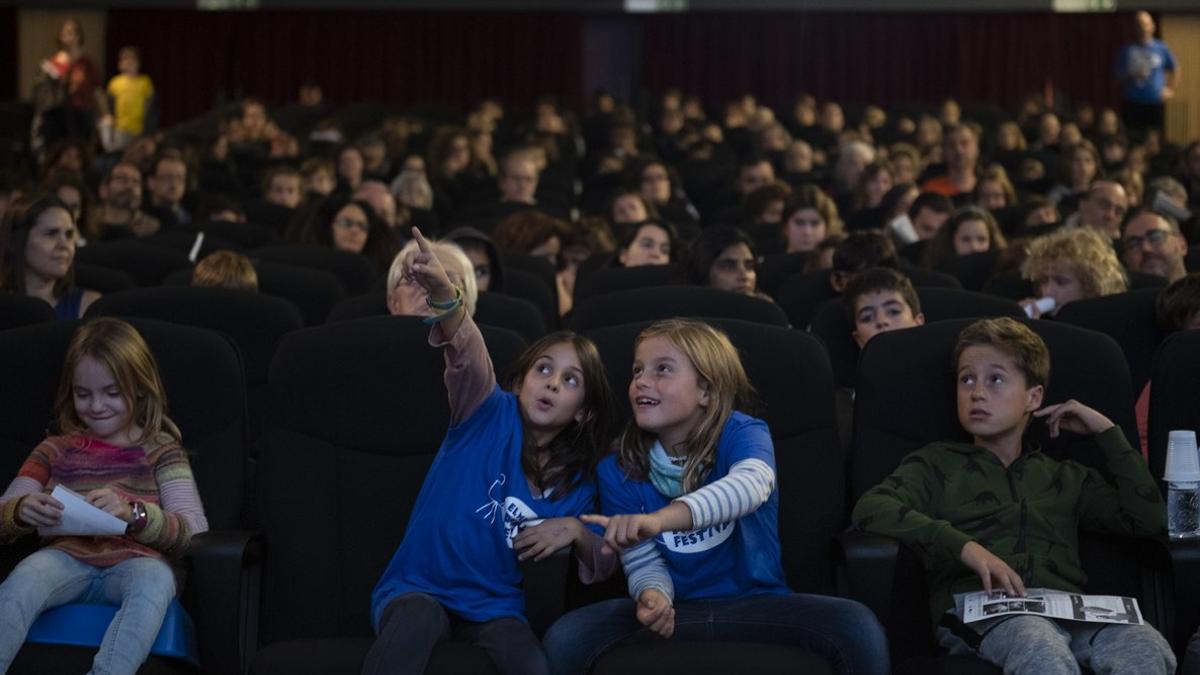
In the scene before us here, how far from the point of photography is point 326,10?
21.7m

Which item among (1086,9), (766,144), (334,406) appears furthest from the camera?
(1086,9)

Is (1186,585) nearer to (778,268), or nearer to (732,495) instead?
(732,495)

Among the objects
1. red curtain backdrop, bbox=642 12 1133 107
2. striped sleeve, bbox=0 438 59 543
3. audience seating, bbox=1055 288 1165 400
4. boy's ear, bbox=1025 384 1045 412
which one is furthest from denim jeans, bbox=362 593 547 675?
red curtain backdrop, bbox=642 12 1133 107

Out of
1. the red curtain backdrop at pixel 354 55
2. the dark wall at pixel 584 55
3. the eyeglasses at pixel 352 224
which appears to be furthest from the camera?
the red curtain backdrop at pixel 354 55

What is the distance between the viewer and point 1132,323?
454 centimetres

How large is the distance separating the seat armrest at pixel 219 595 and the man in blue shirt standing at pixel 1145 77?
41.9 feet

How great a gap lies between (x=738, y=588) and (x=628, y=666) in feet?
1.36

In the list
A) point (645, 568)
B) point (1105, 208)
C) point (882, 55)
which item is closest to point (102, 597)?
point (645, 568)

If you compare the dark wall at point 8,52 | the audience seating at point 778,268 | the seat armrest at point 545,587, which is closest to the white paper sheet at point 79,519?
the seat armrest at point 545,587

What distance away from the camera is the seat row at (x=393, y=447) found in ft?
11.0

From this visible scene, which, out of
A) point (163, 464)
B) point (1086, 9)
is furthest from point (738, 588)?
point (1086, 9)

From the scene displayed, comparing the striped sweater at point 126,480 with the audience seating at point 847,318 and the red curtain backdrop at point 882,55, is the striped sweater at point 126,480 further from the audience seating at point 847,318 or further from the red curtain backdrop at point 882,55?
the red curtain backdrop at point 882,55

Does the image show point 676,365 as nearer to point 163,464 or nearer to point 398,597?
point 398,597

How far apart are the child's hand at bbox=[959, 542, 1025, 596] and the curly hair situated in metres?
1.89
